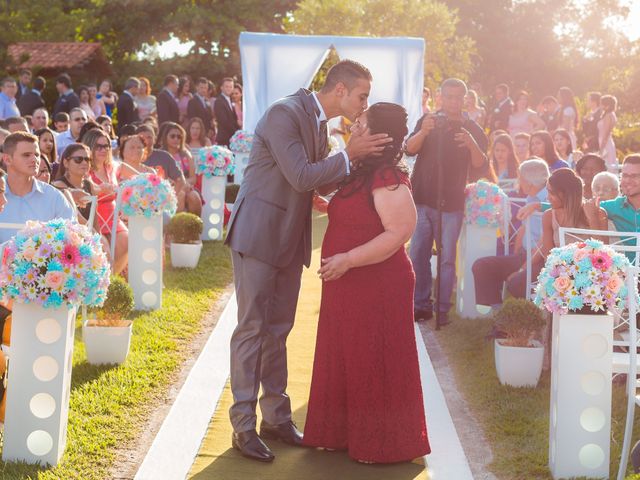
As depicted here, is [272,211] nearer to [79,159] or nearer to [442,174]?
[442,174]

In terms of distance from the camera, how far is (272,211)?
520 centimetres

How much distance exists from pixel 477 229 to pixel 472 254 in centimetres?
25

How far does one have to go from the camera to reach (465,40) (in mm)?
31125

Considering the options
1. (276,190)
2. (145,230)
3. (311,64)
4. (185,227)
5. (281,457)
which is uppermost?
(311,64)

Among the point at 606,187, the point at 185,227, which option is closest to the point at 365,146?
the point at 606,187

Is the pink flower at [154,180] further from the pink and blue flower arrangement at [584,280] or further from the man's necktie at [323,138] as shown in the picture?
the pink and blue flower arrangement at [584,280]

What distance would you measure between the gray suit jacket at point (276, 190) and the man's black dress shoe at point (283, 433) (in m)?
0.97

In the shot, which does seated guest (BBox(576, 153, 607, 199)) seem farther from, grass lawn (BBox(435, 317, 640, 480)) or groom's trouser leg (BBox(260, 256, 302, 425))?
groom's trouser leg (BBox(260, 256, 302, 425))

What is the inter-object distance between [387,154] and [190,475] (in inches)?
77.0

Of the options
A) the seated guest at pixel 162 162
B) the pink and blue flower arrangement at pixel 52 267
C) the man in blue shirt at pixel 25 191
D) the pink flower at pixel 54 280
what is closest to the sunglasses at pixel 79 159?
the man in blue shirt at pixel 25 191

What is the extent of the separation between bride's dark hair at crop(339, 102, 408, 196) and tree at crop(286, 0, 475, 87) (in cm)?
2072

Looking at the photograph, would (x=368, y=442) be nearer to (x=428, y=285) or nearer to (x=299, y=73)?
(x=428, y=285)

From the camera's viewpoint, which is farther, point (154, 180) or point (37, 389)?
point (154, 180)

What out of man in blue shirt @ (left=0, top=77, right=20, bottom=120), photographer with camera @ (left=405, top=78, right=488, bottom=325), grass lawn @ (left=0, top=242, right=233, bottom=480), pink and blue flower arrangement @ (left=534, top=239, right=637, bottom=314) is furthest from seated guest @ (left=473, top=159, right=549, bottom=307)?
man in blue shirt @ (left=0, top=77, right=20, bottom=120)
